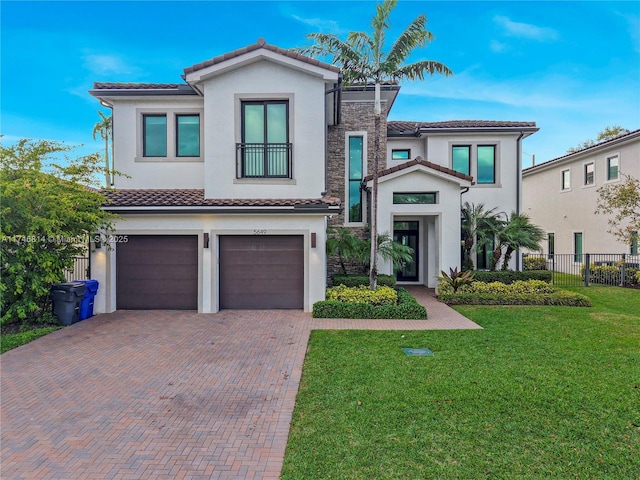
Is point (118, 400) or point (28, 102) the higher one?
point (28, 102)

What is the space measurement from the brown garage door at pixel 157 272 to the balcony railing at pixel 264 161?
2928 millimetres

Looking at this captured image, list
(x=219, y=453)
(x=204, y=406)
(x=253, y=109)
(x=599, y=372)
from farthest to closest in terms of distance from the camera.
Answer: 1. (x=253, y=109)
2. (x=599, y=372)
3. (x=204, y=406)
4. (x=219, y=453)

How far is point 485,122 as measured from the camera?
17297 mm

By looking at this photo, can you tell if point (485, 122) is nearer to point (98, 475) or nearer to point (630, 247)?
point (630, 247)

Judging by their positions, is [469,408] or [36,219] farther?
[36,219]

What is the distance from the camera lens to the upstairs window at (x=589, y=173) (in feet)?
67.3

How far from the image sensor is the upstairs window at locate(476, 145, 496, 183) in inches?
671

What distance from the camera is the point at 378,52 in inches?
445

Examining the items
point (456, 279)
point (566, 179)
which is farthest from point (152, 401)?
point (566, 179)

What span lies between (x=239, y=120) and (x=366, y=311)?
7.62m

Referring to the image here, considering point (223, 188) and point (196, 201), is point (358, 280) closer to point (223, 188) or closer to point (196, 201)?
point (223, 188)

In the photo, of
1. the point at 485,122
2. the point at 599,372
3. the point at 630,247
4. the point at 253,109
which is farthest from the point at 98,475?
the point at 630,247

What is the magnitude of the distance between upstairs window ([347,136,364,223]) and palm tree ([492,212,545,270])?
21.4 ft

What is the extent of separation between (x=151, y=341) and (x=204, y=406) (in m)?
3.87
